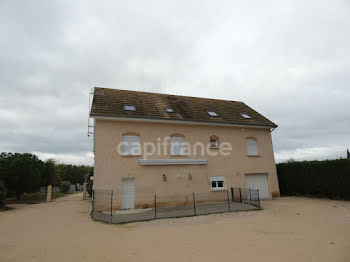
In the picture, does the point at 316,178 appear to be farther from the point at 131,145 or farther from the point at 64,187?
the point at 64,187

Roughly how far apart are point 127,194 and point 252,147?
31.5 feet

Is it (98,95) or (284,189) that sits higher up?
(98,95)

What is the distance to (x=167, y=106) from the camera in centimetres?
1464

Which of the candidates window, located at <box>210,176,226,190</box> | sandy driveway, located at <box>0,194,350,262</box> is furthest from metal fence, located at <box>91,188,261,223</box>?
sandy driveway, located at <box>0,194,350,262</box>

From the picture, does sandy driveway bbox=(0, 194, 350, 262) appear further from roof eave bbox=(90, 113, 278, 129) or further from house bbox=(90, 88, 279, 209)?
roof eave bbox=(90, 113, 278, 129)

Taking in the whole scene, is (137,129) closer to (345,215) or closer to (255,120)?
(255,120)

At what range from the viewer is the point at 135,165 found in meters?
11.7

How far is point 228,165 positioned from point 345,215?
252 inches

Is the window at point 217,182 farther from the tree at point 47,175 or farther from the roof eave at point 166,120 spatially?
the tree at point 47,175

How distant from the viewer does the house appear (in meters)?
11.4

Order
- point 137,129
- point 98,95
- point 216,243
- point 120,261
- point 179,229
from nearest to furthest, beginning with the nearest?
point 120,261, point 216,243, point 179,229, point 137,129, point 98,95

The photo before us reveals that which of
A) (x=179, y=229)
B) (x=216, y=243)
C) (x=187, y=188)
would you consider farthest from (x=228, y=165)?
(x=216, y=243)

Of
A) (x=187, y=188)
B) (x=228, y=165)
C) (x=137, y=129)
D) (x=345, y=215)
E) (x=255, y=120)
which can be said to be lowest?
(x=345, y=215)

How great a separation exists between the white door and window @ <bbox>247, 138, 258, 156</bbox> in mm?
8768
